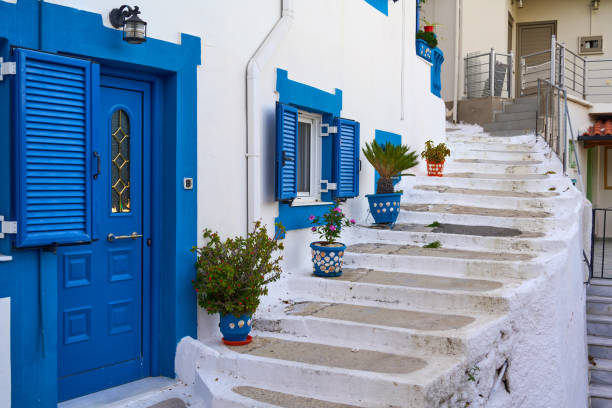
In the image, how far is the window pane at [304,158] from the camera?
287 inches

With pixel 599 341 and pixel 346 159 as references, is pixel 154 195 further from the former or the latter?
pixel 599 341

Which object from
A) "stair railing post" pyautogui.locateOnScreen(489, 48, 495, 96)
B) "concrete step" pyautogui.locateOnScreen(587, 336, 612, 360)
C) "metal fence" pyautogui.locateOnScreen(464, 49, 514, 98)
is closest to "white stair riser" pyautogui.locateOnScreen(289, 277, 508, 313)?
"concrete step" pyautogui.locateOnScreen(587, 336, 612, 360)

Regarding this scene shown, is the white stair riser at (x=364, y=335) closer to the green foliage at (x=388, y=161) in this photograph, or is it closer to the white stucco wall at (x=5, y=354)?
the white stucco wall at (x=5, y=354)

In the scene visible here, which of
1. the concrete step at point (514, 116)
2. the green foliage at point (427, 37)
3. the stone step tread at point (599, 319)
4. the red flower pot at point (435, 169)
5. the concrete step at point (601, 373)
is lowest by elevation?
the concrete step at point (601, 373)

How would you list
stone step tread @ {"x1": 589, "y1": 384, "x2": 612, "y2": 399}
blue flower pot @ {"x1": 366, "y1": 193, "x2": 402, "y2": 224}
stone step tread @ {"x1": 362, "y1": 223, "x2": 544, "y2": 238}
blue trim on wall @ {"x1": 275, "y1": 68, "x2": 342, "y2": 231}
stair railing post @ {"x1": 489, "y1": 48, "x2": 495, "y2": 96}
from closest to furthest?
1. blue trim on wall @ {"x1": 275, "y1": 68, "x2": 342, "y2": 231}
2. stone step tread @ {"x1": 362, "y1": 223, "x2": 544, "y2": 238}
3. blue flower pot @ {"x1": 366, "y1": 193, "x2": 402, "y2": 224}
4. stone step tread @ {"x1": 589, "y1": 384, "x2": 612, "y2": 399}
5. stair railing post @ {"x1": 489, "y1": 48, "x2": 495, "y2": 96}

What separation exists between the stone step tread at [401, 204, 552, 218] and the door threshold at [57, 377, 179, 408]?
4749mm

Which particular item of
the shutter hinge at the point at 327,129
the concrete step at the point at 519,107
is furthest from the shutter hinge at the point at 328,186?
the concrete step at the point at 519,107

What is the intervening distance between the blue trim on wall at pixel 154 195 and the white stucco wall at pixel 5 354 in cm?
5

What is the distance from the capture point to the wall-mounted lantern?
Answer: 4.29m

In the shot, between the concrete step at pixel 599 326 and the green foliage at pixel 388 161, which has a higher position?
the green foliage at pixel 388 161

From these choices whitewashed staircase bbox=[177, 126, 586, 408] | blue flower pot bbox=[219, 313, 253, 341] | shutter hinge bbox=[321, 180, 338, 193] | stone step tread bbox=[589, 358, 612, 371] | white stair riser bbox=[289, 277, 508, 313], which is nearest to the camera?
whitewashed staircase bbox=[177, 126, 586, 408]

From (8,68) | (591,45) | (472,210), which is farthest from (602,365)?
(591,45)

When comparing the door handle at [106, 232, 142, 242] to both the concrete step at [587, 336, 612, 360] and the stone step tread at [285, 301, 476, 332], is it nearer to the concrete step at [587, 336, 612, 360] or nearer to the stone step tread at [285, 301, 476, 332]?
the stone step tread at [285, 301, 476, 332]

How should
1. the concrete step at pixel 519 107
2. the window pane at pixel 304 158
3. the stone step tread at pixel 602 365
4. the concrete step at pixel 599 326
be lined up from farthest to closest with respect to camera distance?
the concrete step at pixel 519 107 → the concrete step at pixel 599 326 → the stone step tread at pixel 602 365 → the window pane at pixel 304 158
